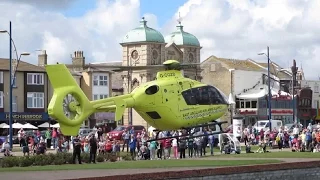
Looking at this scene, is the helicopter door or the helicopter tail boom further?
the helicopter door

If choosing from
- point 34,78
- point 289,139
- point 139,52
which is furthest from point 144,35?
point 289,139

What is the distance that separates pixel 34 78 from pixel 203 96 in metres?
53.5

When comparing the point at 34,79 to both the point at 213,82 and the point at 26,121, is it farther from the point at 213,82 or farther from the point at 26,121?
the point at 213,82

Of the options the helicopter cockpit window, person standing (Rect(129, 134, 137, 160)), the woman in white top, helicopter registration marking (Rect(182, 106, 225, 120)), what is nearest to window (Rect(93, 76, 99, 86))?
the woman in white top

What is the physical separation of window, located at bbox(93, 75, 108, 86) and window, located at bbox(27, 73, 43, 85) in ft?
40.3

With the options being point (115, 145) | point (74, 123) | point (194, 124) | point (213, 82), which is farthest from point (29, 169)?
point (213, 82)

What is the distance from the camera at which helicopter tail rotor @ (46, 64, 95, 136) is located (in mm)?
35438

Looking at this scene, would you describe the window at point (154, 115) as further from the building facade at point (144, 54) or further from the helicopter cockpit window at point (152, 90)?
the building facade at point (144, 54)

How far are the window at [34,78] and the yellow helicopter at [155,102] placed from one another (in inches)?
2058

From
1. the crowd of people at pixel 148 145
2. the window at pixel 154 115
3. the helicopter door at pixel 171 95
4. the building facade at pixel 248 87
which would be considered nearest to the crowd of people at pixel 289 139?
the crowd of people at pixel 148 145

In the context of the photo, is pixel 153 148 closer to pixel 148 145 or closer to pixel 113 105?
pixel 148 145

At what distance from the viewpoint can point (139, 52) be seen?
383ft

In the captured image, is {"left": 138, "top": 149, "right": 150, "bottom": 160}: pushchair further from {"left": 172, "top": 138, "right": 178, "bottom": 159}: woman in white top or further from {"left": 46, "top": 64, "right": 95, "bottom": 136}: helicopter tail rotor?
{"left": 46, "top": 64, "right": 95, "bottom": 136}: helicopter tail rotor

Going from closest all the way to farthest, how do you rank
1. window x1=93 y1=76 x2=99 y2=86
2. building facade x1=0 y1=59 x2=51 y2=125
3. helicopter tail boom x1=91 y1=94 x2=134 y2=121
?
helicopter tail boom x1=91 y1=94 x2=134 y2=121
building facade x1=0 y1=59 x2=51 y2=125
window x1=93 y1=76 x2=99 y2=86
